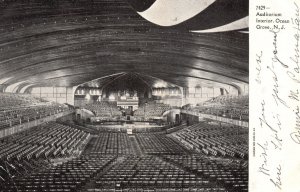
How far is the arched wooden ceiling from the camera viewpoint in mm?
4992

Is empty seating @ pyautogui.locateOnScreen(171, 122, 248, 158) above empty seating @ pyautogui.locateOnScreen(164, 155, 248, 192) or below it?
above

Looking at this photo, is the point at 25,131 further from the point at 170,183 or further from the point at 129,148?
the point at 170,183

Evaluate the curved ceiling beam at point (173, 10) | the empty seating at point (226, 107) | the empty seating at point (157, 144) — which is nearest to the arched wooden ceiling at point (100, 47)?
the curved ceiling beam at point (173, 10)

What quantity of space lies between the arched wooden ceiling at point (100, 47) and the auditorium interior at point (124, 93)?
2cm

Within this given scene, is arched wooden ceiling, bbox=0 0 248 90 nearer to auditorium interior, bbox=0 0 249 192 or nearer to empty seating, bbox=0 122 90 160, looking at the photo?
auditorium interior, bbox=0 0 249 192

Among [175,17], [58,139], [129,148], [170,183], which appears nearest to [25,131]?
[58,139]

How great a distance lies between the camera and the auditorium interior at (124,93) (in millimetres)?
4957

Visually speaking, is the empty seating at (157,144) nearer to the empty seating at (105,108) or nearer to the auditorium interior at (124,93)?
the auditorium interior at (124,93)

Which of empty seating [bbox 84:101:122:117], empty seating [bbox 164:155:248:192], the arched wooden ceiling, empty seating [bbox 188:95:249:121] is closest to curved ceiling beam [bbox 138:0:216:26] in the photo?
the arched wooden ceiling

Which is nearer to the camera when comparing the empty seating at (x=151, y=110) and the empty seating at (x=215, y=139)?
the empty seating at (x=215, y=139)

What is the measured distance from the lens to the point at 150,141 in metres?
6.30

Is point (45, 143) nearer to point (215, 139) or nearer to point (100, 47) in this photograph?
point (100, 47)

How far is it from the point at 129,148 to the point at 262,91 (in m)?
2.97

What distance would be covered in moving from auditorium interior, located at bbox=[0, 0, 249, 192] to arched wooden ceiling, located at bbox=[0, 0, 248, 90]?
23 mm
